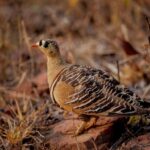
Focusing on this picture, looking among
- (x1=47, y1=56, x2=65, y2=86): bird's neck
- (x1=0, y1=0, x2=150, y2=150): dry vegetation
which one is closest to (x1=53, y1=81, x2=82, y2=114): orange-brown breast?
(x1=47, y1=56, x2=65, y2=86): bird's neck

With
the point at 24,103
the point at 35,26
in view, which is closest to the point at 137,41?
the point at 35,26

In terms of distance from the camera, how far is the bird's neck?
4293 millimetres

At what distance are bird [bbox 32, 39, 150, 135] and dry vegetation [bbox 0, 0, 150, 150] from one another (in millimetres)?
251

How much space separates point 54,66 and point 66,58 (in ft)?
6.86

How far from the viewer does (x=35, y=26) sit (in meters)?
9.01

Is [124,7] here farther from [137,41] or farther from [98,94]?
[98,94]

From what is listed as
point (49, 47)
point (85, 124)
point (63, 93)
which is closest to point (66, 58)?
point (49, 47)

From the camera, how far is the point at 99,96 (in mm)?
4020

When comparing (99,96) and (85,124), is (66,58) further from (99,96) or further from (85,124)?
(99,96)

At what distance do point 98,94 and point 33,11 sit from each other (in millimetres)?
5786

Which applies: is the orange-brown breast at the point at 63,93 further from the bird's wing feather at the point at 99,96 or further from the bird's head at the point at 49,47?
the bird's head at the point at 49,47

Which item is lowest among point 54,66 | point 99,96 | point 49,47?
point 99,96

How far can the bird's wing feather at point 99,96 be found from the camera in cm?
395

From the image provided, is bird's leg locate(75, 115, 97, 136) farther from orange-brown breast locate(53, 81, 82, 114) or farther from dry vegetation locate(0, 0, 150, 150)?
orange-brown breast locate(53, 81, 82, 114)
